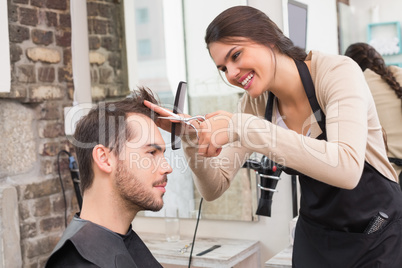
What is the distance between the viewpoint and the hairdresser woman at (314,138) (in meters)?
1.22

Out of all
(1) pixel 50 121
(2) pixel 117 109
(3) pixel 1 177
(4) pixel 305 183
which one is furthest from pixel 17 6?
(4) pixel 305 183

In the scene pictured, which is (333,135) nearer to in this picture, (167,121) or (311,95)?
(311,95)

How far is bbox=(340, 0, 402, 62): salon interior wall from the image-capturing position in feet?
7.59

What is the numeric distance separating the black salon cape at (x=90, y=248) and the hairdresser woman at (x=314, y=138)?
1.11ft

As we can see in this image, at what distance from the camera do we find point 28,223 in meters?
2.65

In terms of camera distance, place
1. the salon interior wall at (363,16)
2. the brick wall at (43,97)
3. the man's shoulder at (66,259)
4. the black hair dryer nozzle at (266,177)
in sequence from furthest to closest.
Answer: the brick wall at (43,97) < the salon interior wall at (363,16) < the black hair dryer nozzle at (266,177) < the man's shoulder at (66,259)

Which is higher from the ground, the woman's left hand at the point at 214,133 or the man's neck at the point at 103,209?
the woman's left hand at the point at 214,133

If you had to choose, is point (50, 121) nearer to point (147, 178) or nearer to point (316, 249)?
point (147, 178)

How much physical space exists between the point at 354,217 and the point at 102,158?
777mm

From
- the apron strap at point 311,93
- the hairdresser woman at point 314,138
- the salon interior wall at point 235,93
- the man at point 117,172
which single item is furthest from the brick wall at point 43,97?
the apron strap at point 311,93

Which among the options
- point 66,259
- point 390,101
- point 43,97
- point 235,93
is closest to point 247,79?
point 66,259

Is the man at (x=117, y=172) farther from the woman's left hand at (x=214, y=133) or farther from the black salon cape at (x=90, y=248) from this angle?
the woman's left hand at (x=214, y=133)

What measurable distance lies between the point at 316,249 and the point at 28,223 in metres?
1.74

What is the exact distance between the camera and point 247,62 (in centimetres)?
141
